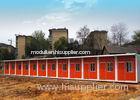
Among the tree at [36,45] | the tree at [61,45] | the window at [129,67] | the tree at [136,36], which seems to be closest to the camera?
the window at [129,67]

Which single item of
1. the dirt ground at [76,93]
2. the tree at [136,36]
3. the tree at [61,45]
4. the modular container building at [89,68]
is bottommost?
the dirt ground at [76,93]

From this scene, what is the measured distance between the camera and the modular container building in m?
28.0

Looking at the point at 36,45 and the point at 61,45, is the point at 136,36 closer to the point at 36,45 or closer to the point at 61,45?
the point at 61,45

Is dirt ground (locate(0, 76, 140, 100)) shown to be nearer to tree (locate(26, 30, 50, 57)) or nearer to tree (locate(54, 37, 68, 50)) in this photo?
tree (locate(54, 37, 68, 50))

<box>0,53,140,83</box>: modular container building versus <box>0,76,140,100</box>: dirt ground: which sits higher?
<box>0,53,140,83</box>: modular container building

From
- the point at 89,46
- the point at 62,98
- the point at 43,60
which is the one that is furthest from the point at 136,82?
the point at 89,46

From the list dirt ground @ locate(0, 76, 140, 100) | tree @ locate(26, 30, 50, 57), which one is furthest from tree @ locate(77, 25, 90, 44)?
dirt ground @ locate(0, 76, 140, 100)

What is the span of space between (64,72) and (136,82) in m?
11.7

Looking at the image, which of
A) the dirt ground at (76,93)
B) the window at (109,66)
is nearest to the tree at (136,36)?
the window at (109,66)

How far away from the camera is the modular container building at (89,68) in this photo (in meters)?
28.0

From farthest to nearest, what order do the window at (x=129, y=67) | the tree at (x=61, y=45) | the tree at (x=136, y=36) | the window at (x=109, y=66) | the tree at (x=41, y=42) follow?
the tree at (x=41, y=42)
the tree at (x=136, y=36)
the tree at (x=61, y=45)
the window at (x=109, y=66)
the window at (x=129, y=67)

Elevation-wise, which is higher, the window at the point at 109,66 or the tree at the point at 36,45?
the tree at the point at 36,45

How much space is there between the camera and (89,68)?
1287 inches

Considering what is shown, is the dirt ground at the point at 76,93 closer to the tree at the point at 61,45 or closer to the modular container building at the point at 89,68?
the modular container building at the point at 89,68
